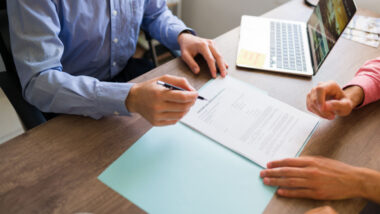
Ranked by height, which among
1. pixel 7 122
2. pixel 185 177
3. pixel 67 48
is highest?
pixel 67 48

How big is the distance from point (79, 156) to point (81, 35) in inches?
17.0

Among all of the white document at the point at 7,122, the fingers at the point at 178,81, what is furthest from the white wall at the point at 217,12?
→ the white document at the point at 7,122

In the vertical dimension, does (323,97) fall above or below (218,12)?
above

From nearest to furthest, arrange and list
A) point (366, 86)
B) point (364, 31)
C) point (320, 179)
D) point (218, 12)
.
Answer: point (320, 179) < point (366, 86) < point (364, 31) < point (218, 12)

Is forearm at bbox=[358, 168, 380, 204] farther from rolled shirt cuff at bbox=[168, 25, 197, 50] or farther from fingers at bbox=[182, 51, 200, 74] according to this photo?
rolled shirt cuff at bbox=[168, 25, 197, 50]

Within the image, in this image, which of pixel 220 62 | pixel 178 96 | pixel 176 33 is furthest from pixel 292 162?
pixel 176 33

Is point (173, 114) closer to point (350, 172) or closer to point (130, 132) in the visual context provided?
point (130, 132)

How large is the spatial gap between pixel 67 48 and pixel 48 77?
23 cm

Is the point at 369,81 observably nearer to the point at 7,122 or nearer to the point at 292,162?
the point at 292,162

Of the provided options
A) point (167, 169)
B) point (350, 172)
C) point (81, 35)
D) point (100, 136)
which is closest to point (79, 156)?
point (100, 136)

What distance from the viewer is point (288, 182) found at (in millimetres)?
533

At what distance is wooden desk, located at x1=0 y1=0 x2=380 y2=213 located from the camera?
1.58 feet

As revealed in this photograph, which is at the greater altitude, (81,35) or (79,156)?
(81,35)

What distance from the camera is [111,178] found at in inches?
20.5
